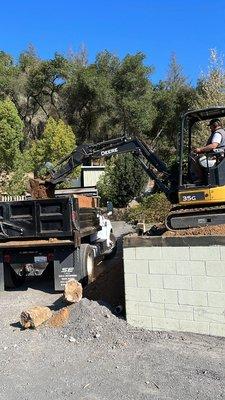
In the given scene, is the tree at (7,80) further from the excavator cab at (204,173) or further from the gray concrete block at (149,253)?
the gray concrete block at (149,253)

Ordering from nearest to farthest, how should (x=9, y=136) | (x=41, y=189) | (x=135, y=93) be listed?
(x=41, y=189) → (x=9, y=136) → (x=135, y=93)

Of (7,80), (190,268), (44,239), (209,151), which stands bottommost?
(190,268)

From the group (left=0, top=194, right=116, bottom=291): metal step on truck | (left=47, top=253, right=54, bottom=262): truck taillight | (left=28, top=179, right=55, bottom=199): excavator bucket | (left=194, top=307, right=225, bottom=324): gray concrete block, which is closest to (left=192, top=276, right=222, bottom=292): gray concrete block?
(left=194, top=307, right=225, bottom=324): gray concrete block

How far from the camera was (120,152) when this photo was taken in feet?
33.7

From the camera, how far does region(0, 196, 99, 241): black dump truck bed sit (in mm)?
9531

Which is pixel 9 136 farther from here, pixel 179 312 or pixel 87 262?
pixel 179 312

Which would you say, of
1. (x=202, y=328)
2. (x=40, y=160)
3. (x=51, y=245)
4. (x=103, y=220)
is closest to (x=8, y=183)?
(x=40, y=160)

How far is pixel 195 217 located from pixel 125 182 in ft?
55.3

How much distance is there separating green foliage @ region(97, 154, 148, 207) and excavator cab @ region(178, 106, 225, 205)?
16.2 meters

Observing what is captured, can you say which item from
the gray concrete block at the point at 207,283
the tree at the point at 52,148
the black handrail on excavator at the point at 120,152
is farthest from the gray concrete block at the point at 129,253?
the tree at the point at 52,148

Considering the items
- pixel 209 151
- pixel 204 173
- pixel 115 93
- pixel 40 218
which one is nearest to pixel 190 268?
pixel 204 173

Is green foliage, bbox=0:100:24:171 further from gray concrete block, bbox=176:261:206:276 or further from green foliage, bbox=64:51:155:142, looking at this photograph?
gray concrete block, bbox=176:261:206:276

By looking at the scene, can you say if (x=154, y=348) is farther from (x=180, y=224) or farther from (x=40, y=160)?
(x=40, y=160)

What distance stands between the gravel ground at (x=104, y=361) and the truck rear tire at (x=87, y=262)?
213 cm
